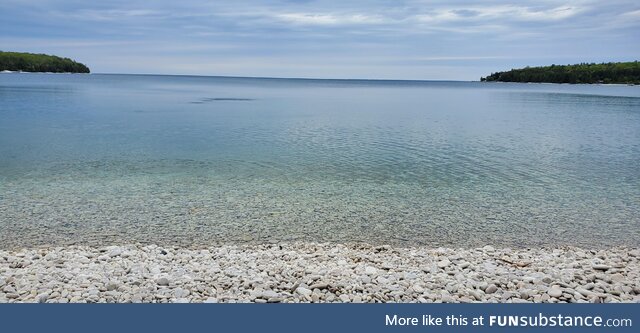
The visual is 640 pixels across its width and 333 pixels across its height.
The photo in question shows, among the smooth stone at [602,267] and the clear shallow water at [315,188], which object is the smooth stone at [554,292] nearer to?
the smooth stone at [602,267]

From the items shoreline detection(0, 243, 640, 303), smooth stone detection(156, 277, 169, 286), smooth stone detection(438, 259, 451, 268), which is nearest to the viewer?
shoreline detection(0, 243, 640, 303)

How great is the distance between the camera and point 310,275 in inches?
396

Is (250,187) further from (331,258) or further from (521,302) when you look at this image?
(521,302)

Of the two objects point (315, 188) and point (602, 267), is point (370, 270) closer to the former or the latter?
point (602, 267)

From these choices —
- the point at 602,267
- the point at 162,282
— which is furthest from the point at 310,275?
the point at 602,267

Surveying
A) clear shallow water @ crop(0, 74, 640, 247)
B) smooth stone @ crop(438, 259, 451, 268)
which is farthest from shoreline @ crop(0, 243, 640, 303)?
clear shallow water @ crop(0, 74, 640, 247)

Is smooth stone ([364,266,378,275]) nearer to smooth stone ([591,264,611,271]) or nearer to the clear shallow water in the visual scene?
the clear shallow water

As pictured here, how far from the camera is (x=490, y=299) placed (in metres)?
9.23

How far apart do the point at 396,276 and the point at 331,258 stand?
2050mm

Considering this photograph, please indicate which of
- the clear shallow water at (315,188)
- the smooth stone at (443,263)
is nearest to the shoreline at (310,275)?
the smooth stone at (443,263)

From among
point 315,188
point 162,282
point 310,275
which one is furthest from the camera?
point 315,188

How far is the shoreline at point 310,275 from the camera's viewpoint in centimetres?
919

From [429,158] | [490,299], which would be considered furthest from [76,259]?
[429,158]

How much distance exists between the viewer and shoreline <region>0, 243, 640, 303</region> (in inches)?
362
